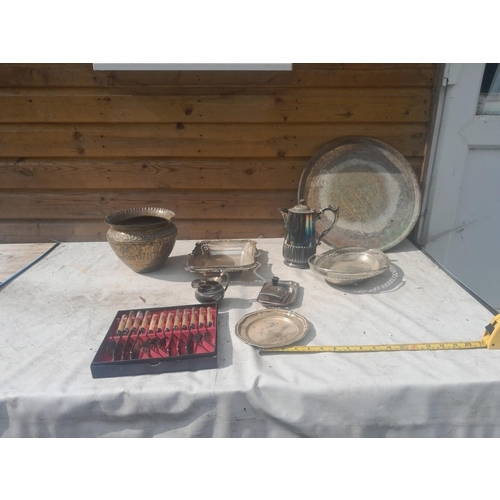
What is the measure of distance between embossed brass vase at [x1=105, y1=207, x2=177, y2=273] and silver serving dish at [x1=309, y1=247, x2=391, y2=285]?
0.57m

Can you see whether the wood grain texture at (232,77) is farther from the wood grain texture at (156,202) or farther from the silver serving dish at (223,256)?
the silver serving dish at (223,256)

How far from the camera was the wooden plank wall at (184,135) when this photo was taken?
5.12 ft

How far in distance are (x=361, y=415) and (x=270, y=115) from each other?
1257mm

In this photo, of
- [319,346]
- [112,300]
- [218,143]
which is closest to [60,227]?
[112,300]

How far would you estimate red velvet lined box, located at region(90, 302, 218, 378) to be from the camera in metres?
0.91

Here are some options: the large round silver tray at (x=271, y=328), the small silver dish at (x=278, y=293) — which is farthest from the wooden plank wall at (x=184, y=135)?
the large round silver tray at (x=271, y=328)

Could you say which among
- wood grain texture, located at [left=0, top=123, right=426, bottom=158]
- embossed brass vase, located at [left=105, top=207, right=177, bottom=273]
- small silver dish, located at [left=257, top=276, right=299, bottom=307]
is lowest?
small silver dish, located at [left=257, top=276, right=299, bottom=307]

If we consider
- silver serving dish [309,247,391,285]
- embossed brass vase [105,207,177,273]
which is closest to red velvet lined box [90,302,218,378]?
embossed brass vase [105,207,177,273]

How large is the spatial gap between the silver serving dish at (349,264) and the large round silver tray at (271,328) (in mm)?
259

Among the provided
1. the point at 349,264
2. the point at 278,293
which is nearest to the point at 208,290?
the point at 278,293

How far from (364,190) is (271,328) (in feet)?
2.93

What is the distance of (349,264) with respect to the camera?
1443mm

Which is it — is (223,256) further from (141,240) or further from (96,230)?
(96,230)

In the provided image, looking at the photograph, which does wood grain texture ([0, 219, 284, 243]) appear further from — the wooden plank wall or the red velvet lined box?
the red velvet lined box
